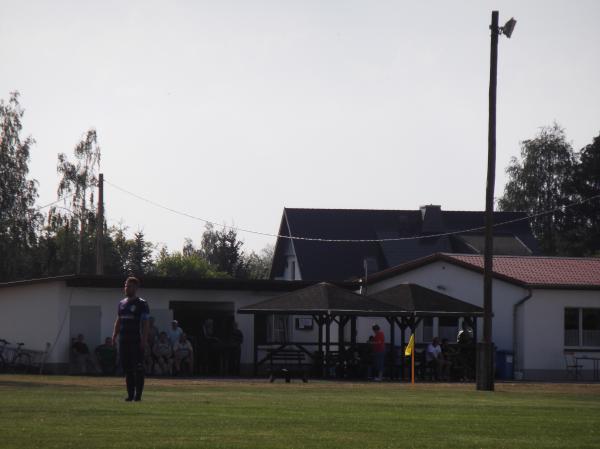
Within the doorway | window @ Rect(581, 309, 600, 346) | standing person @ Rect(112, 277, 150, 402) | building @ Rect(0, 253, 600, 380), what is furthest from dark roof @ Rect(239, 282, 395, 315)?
standing person @ Rect(112, 277, 150, 402)

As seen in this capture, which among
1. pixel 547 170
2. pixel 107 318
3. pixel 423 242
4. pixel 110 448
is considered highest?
pixel 547 170

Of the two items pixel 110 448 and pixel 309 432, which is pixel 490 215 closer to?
pixel 309 432

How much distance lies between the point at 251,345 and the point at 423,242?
87.1 ft

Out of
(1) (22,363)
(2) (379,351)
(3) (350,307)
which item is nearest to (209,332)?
(3) (350,307)

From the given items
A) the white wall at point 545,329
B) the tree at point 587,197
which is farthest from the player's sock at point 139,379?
the tree at point 587,197

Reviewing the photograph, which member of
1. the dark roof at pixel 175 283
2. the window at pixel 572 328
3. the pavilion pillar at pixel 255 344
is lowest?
the pavilion pillar at pixel 255 344

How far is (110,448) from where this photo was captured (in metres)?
12.1

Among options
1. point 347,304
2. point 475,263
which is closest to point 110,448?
point 347,304

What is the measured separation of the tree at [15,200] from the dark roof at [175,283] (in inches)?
820

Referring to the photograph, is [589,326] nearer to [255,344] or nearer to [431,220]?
[255,344]

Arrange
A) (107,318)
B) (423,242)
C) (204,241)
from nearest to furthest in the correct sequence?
1. (107,318)
2. (423,242)
3. (204,241)

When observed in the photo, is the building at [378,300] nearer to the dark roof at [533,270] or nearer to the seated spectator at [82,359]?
the dark roof at [533,270]

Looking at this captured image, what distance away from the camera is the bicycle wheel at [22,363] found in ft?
139

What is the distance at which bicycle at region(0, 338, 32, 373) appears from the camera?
4250 centimetres
